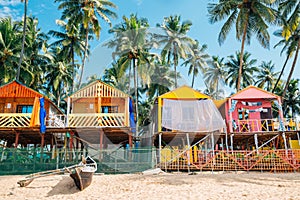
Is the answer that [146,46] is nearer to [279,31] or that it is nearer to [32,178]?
[279,31]

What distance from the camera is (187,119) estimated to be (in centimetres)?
1845

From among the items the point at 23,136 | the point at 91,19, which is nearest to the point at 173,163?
the point at 23,136

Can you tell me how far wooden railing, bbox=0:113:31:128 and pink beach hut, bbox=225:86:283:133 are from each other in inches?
468

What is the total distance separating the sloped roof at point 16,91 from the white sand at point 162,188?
6520mm

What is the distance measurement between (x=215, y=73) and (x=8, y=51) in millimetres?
24474

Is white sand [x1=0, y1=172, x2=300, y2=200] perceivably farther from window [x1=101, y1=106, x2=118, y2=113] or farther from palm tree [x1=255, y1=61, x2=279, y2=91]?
palm tree [x1=255, y1=61, x2=279, y2=91]

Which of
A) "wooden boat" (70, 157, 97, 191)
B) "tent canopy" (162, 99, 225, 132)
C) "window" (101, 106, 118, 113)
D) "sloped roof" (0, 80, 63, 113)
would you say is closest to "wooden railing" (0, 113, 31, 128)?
"sloped roof" (0, 80, 63, 113)

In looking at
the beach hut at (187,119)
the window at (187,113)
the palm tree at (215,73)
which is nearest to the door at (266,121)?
the beach hut at (187,119)

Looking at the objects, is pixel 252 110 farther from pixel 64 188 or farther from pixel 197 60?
pixel 197 60

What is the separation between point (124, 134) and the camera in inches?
725

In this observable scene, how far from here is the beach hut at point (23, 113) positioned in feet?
54.5

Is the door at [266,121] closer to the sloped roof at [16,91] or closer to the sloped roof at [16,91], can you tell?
the sloped roof at [16,91]

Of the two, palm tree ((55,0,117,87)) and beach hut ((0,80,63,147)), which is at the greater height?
palm tree ((55,0,117,87))

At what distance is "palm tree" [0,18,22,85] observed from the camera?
26109mm
